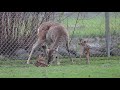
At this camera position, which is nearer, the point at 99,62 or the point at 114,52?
the point at 99,62

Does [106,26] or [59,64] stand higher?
[106,26]

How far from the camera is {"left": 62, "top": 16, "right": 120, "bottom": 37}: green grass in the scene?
44.1 ft

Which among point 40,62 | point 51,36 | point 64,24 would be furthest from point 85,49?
point 40,62

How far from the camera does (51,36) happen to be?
497 inches

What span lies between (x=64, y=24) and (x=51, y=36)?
1.04m

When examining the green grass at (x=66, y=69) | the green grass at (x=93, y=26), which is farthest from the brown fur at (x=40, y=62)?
the green grass at (x=93, y=26)

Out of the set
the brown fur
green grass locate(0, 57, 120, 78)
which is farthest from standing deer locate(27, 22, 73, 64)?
green grass locate(0, 57, 120, 78)

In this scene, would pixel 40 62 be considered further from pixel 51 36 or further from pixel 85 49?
pixel 85 49

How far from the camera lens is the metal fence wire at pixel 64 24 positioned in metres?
13.4
